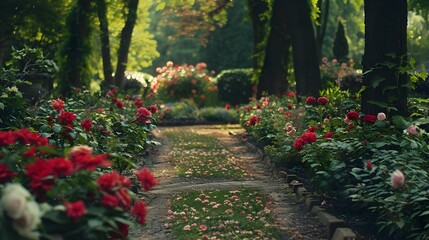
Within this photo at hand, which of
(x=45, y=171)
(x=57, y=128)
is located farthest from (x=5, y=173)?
(x=57, y=128)

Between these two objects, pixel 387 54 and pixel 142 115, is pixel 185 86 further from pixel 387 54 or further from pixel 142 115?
pixel 387 54

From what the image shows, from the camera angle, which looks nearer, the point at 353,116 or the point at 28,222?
the point at 28,222

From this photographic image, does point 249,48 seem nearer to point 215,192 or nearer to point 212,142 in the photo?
point 212,142

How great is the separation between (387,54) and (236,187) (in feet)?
8.84

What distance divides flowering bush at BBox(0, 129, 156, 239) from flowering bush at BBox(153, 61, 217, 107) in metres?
22.6

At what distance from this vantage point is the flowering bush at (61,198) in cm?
318

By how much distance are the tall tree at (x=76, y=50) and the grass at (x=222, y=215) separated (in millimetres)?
9009

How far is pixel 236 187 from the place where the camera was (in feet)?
27.2

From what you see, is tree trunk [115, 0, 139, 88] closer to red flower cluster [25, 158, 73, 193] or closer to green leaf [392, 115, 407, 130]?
green leaf [392, 115, 407, 130]

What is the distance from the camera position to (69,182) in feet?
13.2

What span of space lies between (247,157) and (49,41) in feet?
27.0

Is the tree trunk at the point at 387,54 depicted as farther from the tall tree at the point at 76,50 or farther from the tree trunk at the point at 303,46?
the tall tree at the point at 76,50

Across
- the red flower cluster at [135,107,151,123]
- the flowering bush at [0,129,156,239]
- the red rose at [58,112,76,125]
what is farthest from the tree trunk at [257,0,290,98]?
the flowering bush at [0,129,156,239]

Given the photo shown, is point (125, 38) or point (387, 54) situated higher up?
point (125, 38)
